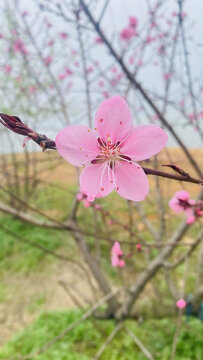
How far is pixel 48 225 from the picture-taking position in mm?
1373

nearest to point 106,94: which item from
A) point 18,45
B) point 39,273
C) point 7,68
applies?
point 18,45

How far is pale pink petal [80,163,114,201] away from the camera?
1.47 ft

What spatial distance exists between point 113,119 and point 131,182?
10 centimetres

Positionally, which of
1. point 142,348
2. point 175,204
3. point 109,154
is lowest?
point 142,348

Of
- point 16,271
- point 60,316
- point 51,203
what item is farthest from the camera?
point 51,203

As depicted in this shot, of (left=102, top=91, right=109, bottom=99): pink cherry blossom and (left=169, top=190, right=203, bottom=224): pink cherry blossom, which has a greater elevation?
(left=102, top=91, right=109, bottom=99): pink cherry blossom

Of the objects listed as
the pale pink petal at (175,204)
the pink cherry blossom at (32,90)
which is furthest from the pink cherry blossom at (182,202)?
the pink cherry blossom at (32,90)

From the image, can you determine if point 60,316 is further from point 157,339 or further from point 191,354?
point 191,354

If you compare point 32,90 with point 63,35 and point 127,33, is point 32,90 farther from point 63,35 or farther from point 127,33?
point 127,33

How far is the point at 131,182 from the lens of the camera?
444 millimetres

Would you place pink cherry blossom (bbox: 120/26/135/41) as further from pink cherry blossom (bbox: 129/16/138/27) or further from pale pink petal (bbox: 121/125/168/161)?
pale pink petal (bbox: 121/125/168/161)

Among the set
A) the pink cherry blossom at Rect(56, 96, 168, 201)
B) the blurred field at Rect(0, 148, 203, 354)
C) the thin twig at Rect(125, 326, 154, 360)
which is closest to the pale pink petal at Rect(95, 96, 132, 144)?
the pink cherry blossom at Rect(56, 96, 168, 201)

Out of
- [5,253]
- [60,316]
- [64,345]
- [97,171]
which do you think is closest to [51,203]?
[5,253]

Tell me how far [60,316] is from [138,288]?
28.8 inches
